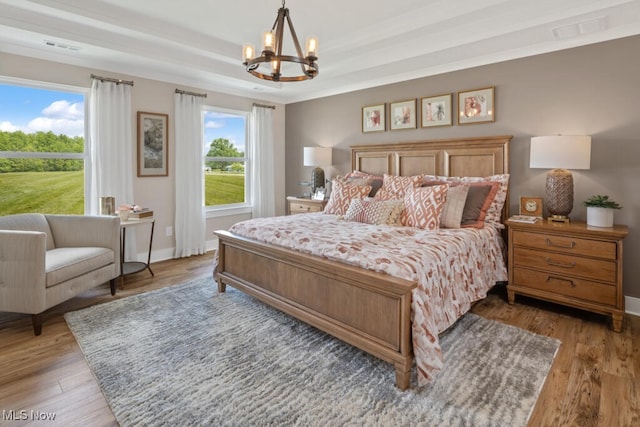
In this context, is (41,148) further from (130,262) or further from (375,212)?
(375,212)

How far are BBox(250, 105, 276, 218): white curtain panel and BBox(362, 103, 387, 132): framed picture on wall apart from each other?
5.58 ft

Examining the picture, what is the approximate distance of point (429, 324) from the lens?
1.94m

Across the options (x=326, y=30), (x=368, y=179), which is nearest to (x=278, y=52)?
(x=326, y=30)

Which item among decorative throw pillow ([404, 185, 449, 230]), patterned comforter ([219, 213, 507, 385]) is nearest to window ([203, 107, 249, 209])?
patterned comforter ([219, 213, 507, 385])

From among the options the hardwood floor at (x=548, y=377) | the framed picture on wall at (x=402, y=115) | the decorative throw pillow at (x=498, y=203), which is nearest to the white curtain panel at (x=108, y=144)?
the hardwood floor at (x=548, y=377)

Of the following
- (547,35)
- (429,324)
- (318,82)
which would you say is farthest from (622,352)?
(318,82)

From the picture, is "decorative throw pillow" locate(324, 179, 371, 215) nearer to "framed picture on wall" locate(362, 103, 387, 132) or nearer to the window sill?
"framed picture on wall" locate(362, 103, 387, 132)

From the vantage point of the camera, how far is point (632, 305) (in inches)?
116

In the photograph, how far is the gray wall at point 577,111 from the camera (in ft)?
9.50

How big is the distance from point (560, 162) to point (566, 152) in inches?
3.5

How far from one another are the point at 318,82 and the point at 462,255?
130 inches

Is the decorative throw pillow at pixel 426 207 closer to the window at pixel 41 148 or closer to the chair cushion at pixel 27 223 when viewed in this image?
the chair cushion at pixel 27 223

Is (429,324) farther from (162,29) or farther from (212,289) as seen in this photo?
(162,29)

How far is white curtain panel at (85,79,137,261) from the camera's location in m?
3.89
